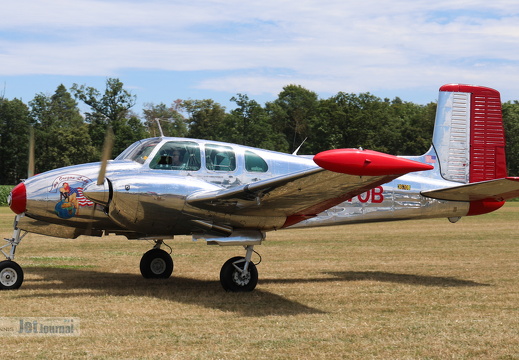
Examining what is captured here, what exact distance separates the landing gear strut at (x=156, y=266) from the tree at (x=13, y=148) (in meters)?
61.6

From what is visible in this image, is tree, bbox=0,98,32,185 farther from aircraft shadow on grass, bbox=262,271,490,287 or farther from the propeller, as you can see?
the propeller

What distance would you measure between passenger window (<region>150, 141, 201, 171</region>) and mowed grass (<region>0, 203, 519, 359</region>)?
2146mm

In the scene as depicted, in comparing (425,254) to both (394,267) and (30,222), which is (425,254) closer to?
(394,267)

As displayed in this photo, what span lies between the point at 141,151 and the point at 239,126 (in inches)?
2802

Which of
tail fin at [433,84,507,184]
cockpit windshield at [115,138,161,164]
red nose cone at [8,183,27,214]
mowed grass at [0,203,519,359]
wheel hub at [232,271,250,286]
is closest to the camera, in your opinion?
mowed grass at [0,203,519,359]

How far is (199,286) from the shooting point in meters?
11.9

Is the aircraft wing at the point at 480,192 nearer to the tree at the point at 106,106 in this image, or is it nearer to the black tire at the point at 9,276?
the black tire at the point at 9,276

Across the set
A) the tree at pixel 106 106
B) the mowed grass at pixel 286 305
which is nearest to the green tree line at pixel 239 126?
the tree at pixel 106 106

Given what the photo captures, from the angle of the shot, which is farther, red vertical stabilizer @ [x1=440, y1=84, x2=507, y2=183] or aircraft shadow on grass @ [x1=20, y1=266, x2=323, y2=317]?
red vertical stabilizer @ [x1=440, y1=84, x2=507, y2=183]

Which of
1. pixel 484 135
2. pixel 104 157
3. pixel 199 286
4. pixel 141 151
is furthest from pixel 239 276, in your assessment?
pixel 484 135

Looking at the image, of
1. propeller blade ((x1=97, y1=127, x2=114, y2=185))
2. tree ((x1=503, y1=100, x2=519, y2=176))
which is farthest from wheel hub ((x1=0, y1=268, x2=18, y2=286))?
tree ((x1=503, y1=100, x2=519, y2=176))

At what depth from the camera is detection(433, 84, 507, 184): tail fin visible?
534 inches

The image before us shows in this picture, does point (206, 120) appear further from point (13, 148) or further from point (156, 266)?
point (156, 266)

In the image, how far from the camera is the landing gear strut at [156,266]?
→ 43.0ft
